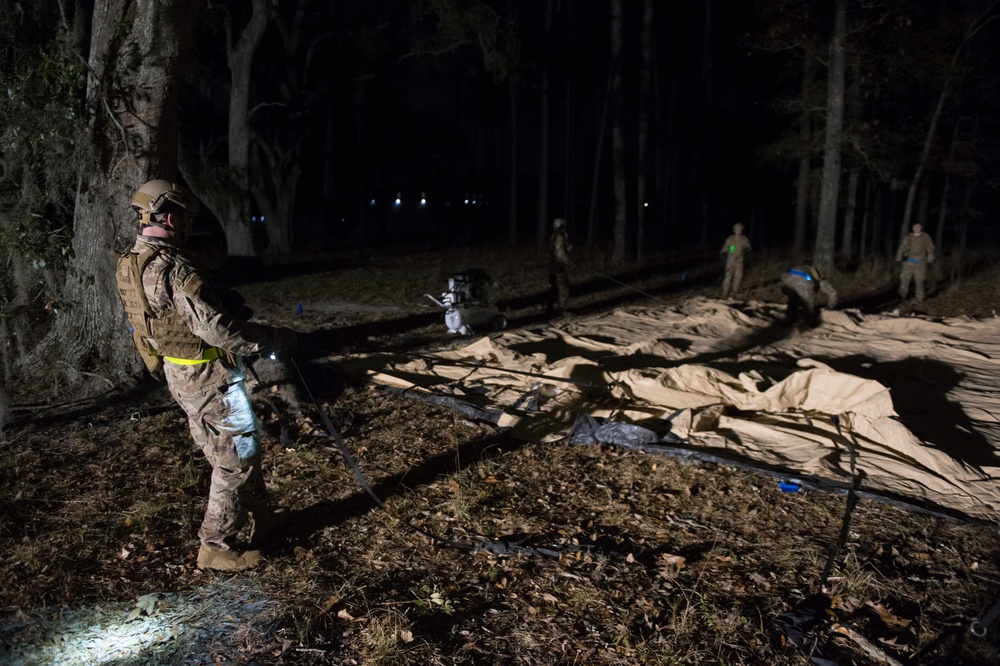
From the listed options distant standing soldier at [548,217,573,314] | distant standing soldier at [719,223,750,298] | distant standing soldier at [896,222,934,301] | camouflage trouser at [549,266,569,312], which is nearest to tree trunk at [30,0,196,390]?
distant standing soldier at [548,217,573,314]

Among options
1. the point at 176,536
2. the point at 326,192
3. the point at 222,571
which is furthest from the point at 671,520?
the point at 326,192

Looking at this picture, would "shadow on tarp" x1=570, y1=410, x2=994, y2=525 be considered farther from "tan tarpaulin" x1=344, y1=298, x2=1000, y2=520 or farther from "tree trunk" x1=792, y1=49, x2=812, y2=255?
"tree trunk" x1=792, y1=49, x2=812, y2=255

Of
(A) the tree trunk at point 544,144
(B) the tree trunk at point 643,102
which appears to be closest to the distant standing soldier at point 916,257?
(B) the tree trunk at point 643,102

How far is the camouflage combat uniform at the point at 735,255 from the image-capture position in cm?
1312

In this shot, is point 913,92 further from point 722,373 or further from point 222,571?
point 222,571

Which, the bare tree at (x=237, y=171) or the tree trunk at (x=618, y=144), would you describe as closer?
the bare tree at (x=237, y=171)

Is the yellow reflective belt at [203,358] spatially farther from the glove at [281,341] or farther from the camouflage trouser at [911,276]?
the camouflage trouser at [911,276]

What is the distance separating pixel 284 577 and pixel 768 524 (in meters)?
2.93

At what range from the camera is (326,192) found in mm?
33531

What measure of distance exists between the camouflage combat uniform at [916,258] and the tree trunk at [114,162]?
40.3ft

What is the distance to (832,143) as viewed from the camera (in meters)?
15.4

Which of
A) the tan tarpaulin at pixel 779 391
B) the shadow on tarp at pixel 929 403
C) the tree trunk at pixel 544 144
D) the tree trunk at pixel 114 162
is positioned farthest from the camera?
the tree trunk at pixel 544 144

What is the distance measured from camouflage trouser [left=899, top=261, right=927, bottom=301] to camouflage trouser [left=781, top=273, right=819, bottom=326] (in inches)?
143

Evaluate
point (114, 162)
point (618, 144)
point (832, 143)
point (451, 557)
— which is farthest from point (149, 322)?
point (618, 144)
